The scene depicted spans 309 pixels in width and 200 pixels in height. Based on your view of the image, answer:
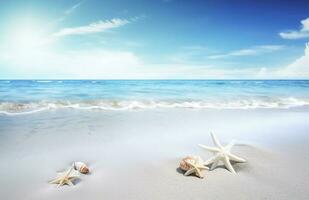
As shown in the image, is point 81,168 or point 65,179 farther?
point 81,168

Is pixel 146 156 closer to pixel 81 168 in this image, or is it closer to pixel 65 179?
pixel 81 168

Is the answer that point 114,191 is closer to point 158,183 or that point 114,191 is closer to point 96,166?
point 158,183

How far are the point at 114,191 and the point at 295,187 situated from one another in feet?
7.08

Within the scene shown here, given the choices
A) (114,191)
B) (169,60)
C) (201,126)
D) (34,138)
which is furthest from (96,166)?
(169,60)

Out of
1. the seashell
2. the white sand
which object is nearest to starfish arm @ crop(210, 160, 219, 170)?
the white sand

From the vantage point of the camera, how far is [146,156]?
384 cm

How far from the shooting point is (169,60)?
34281 mm

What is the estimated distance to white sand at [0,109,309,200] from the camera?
8.98 ft

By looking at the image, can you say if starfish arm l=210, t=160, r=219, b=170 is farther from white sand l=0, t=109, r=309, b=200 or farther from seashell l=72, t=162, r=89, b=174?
seashell l=72, t=162, r=89, b=174

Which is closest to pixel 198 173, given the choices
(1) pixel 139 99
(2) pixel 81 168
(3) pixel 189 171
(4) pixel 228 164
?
(3) pixel 189 171

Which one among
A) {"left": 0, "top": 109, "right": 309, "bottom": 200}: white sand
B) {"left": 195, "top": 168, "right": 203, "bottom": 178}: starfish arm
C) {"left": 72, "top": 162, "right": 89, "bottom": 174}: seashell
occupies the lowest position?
{"left": 0, "top": 109, "right": 309, "bottom": 200}: white sand

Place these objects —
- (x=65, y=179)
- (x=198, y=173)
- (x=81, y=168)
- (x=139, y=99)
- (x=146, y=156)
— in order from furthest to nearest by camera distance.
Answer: (x=139, y=99)
(x=146, y=156)
(x=81, y=168)
(x=198, y=173)
(x=65, y=179)

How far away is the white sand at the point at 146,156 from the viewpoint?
→ 2736mm

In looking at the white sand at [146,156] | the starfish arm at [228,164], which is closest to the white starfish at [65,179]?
the white sand at [146,156]
